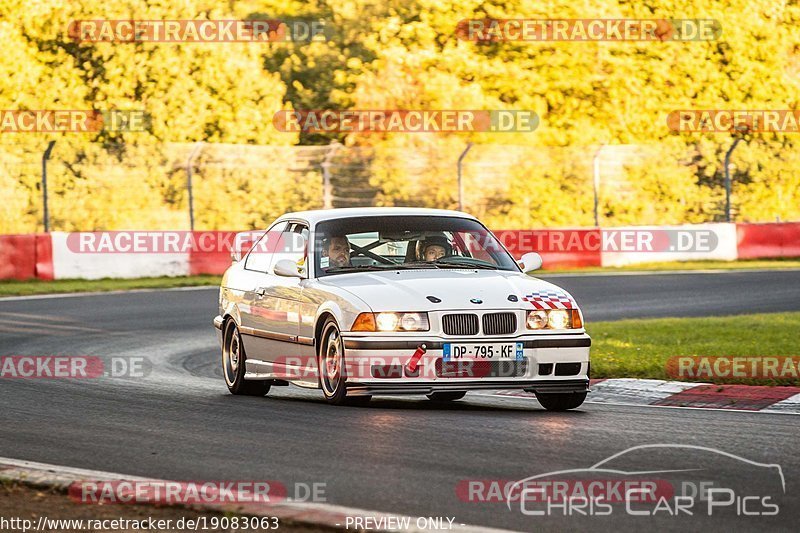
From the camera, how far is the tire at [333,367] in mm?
10883

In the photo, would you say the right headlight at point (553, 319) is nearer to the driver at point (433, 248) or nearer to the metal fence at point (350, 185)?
the driver at point (433, 248)

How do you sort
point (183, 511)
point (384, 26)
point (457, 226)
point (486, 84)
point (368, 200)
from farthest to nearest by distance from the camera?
point (384, 26), point (486, 84), point (368, 200), point (457, 226), point (183, 511)

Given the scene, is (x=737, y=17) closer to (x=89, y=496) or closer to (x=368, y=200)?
(x=368, y=200)

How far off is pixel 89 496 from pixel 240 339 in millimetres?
5693

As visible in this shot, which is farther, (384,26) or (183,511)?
(384,26)

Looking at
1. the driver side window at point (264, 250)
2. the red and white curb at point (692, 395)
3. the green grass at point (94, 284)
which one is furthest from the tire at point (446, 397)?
the green grass at point (94, 284)

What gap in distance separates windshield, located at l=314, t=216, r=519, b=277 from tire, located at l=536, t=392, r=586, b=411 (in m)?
1.16

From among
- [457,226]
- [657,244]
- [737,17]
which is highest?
[737,17]

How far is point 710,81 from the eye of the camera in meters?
46.0

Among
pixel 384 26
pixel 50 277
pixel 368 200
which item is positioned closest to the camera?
pixel 50 277

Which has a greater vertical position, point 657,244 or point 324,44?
point 324,44

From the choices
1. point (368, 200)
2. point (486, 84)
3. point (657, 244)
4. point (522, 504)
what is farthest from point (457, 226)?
point (486, 84)

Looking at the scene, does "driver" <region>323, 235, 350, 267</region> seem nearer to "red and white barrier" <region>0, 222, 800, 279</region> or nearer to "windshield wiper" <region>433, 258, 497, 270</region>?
"windshield wiper" <region>433, 258, 497, 270</region>

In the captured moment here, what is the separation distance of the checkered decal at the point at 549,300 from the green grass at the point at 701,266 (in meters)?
20.1
